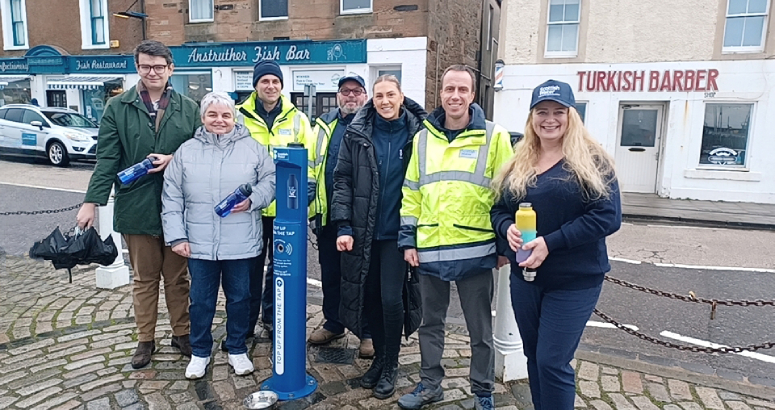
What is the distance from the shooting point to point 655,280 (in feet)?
21.1

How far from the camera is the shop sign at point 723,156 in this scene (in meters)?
12.9

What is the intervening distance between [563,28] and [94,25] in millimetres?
17575

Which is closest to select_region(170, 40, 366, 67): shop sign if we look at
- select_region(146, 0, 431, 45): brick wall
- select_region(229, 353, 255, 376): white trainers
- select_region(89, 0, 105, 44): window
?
select_region(146, 0, 431, 45): brick wall

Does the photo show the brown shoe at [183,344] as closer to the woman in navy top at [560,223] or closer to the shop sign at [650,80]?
the woman in navy top at [560,223]

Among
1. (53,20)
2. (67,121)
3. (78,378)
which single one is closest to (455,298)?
(78,378)

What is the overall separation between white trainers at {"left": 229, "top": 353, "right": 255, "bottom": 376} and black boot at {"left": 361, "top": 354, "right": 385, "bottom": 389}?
79 cm

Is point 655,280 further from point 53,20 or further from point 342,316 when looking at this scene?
point 53,20

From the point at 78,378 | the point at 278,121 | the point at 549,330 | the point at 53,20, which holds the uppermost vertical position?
the point at 53,20

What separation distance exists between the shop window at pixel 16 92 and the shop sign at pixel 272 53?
8215 millimetres

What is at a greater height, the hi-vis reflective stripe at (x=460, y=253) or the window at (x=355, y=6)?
the window at (x=355, y=6)

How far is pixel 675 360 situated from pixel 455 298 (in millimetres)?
2072

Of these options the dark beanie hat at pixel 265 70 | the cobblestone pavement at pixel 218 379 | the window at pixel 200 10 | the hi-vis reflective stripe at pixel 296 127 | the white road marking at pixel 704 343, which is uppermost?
the window at pixel 200 10

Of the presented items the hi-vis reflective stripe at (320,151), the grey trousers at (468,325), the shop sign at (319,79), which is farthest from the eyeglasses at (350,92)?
the shop sign at (319,79)

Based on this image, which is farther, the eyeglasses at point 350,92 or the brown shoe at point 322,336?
the brown shoe at point 322,336
